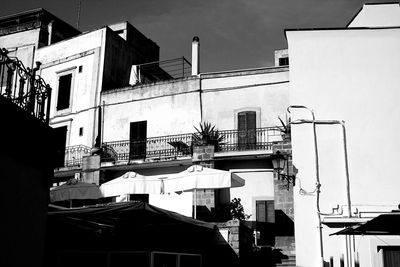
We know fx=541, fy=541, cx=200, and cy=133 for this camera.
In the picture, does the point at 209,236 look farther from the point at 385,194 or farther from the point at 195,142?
the point at 195,142

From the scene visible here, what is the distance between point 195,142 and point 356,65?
26.0ft

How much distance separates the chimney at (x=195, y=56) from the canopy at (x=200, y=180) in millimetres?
10678

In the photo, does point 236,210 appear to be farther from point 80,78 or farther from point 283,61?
point 80,78

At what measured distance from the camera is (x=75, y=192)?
16.6m

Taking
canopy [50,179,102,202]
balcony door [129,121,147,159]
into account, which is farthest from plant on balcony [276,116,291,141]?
canopy [50,179,102,202]

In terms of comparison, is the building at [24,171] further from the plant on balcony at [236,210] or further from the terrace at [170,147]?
the terrace at [170,147]

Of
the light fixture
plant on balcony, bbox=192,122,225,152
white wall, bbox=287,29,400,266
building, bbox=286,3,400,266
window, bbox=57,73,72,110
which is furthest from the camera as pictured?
window, bbox=57,73,72,110

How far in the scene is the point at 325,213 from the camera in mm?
15430

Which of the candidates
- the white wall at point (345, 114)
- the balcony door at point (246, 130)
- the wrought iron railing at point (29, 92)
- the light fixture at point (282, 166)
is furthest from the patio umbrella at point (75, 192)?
the balcony door at point (246, 130)

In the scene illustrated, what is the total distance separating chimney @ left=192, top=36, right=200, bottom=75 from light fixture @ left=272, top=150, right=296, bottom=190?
7.95 meters

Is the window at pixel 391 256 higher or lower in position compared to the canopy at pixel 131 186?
lower

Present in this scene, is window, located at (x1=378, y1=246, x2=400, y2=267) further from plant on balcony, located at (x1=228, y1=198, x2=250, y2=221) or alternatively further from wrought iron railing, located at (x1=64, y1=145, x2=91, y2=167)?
wrought iron railing, located at (x1=64, y1=145, x2=91, y2=167)

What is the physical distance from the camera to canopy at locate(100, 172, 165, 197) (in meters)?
16.5

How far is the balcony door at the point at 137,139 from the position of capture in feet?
81.6
